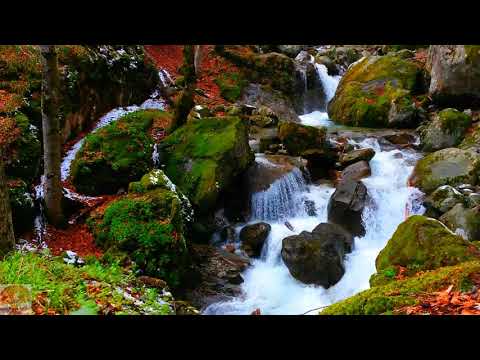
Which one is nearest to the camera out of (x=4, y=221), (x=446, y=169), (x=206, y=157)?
(x=4, y=221)

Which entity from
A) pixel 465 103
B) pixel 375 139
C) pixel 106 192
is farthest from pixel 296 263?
pixel 465 103

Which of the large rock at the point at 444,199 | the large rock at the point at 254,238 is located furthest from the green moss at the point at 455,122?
the large rock at the point at 254,238

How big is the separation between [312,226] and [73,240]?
6.26 meters

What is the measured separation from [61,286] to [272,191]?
8664 mm

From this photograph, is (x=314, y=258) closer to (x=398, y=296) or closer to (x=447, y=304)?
(x=398, y=296)

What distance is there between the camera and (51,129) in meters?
7.78

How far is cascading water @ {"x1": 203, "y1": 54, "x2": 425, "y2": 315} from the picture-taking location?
9.48 meters

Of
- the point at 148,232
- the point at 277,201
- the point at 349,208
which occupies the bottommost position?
the point at 277,201

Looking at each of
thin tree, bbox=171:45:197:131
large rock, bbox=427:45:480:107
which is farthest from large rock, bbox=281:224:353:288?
large rock, bbox=427:45:480:107

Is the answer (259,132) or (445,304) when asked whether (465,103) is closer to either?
(259,132)

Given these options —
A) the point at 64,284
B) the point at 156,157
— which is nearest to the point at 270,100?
the point at 156,157

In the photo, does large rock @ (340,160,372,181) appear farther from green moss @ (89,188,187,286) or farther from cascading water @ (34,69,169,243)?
green moss @ (89,188,187,286)

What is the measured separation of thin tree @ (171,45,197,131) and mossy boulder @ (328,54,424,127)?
9067 millimetres

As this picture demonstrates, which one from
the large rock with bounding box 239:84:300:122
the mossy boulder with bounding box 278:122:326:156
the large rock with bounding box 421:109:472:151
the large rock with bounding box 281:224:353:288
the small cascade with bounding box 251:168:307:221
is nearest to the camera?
the large rock with bounding box 281:224:353:288
